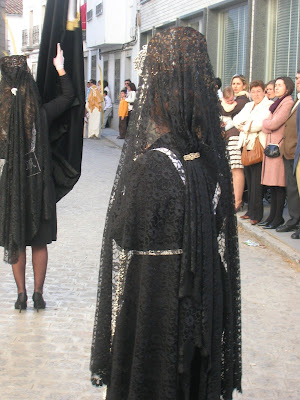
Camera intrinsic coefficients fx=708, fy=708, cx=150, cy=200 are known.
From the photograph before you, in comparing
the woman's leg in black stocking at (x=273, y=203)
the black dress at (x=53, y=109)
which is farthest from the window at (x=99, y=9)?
the black dress at (x=53, y=109)

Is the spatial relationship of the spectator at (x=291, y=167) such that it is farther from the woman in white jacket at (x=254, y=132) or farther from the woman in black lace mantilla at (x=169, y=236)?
the woman in black lace mantilla at (x=169, y=236)

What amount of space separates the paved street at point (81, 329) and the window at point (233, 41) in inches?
317

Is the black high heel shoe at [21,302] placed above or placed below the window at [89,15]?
below

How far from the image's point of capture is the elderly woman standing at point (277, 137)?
928cm

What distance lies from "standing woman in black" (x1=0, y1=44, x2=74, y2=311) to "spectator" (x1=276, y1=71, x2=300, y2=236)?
4263mm

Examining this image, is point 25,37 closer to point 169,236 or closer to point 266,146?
point 266,146

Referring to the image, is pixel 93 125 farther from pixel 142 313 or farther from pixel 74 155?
pixel 142 313

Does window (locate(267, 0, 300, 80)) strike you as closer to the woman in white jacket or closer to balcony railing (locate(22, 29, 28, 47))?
the woman in white jacket

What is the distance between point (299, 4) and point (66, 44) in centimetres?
835

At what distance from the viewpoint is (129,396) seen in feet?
9.44

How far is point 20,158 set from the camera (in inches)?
215

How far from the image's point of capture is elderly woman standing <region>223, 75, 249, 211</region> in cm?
1059

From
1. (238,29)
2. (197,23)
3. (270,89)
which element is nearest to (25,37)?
(197,23)

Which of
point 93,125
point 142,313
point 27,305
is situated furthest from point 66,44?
point 93,125
